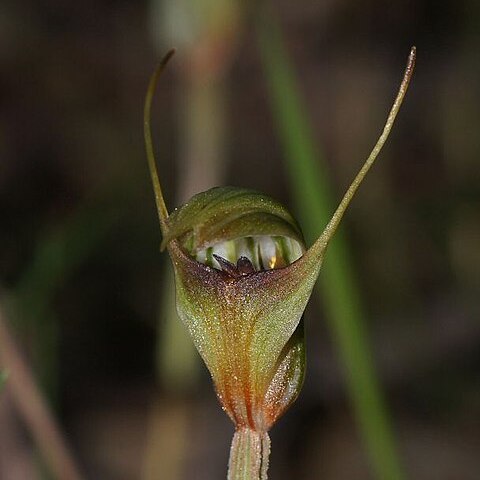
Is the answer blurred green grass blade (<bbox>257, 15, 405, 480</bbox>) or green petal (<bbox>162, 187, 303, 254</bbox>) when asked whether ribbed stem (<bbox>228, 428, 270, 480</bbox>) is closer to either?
green petal (<bbox>162, 187, 303, 254</bbox>)

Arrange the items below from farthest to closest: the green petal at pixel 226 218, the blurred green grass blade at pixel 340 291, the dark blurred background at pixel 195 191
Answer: the dark blurred background at pixel 195 191 → the blurred green grass blade at pixel 340 291 → the green petal at pixel 226 218

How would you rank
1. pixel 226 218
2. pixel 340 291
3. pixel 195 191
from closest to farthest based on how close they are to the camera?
pixel 226 218, pixel 340 291, pixel 195 191

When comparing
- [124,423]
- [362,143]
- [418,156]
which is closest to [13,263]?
[124,423]

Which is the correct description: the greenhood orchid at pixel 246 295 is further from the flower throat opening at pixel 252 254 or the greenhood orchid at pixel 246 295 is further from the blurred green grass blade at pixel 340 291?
the blurred green grass blade at pixel 340 291

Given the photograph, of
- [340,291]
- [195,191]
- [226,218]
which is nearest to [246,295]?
[226,218]

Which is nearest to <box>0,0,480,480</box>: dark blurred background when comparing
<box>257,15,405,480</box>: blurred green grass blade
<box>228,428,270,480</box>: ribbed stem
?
<box>257,15,405,480</box>: blurred green grass blade

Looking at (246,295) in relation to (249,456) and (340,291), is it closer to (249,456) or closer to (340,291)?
(249,456)

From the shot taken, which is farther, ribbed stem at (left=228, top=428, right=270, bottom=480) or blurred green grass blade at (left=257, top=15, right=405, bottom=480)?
blurred green grass blade at (left=257, top=15, right=405, bottom=480)

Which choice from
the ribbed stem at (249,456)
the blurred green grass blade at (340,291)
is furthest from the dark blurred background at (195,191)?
the ribbed stem at (249,456)
